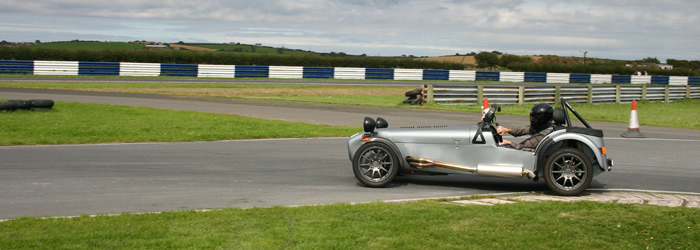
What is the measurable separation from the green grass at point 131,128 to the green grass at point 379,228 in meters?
7.29

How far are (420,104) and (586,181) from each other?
1713 centimetres

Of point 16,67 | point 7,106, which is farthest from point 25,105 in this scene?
point 16,67

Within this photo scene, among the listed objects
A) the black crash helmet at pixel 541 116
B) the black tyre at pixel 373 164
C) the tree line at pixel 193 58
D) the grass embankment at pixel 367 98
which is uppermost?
the tree line at pixel 193 58

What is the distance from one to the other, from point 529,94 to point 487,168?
62.9ft

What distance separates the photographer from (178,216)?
580 cm

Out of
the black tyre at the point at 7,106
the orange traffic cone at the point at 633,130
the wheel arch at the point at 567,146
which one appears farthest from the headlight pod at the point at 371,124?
the black tyre at the point at 7,106

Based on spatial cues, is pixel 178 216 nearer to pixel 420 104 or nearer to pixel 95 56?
pixel 420 104

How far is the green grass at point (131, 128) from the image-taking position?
1262 cm

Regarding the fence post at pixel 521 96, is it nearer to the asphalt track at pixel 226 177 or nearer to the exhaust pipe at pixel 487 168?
the asphalt track at pixel 226 177

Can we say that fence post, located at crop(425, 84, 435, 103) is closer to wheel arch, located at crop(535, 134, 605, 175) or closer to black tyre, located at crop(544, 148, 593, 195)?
wheel arch, located at crop(535, 134, 605, 175)

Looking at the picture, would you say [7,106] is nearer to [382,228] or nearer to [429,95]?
[382,228]

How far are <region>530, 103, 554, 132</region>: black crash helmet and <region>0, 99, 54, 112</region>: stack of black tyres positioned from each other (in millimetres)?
13391

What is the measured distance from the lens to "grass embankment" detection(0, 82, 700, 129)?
20922 mm

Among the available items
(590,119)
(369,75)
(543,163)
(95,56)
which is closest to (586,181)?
(543,163)
